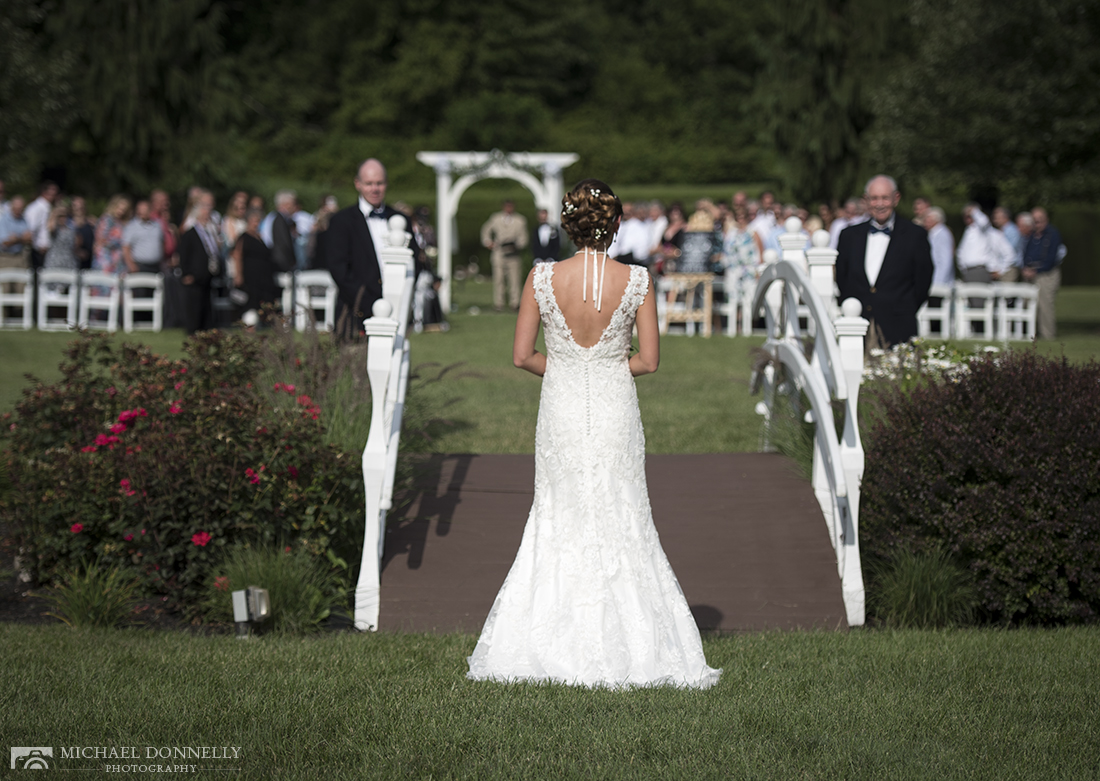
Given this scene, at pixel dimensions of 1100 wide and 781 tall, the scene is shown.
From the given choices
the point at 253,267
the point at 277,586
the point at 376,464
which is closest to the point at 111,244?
the point at 253,267

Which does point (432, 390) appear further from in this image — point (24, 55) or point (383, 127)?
point (383, 127)

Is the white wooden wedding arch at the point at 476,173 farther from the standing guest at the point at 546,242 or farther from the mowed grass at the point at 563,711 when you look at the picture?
the mowed grass at the point at 563,711

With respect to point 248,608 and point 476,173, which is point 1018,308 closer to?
point 476,173

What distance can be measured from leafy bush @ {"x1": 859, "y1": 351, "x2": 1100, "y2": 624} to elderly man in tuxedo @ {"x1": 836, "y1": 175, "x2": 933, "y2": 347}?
2321mm

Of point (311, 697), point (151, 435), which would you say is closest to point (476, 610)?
point (311, 697)

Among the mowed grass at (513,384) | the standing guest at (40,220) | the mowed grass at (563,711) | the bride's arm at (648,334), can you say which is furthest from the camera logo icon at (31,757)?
the standing guest at (40,220)

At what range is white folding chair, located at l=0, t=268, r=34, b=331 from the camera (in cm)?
1855

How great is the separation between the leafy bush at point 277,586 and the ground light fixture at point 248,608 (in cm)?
16

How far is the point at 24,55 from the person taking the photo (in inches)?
882

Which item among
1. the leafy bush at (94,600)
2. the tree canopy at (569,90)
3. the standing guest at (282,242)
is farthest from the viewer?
the tree canopy at (569,90)

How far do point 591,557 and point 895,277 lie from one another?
4846mm

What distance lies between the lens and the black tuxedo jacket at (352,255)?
350 inches

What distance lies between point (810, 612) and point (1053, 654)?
121 cm

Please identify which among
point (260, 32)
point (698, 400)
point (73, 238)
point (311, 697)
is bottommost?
point (311, 697)
